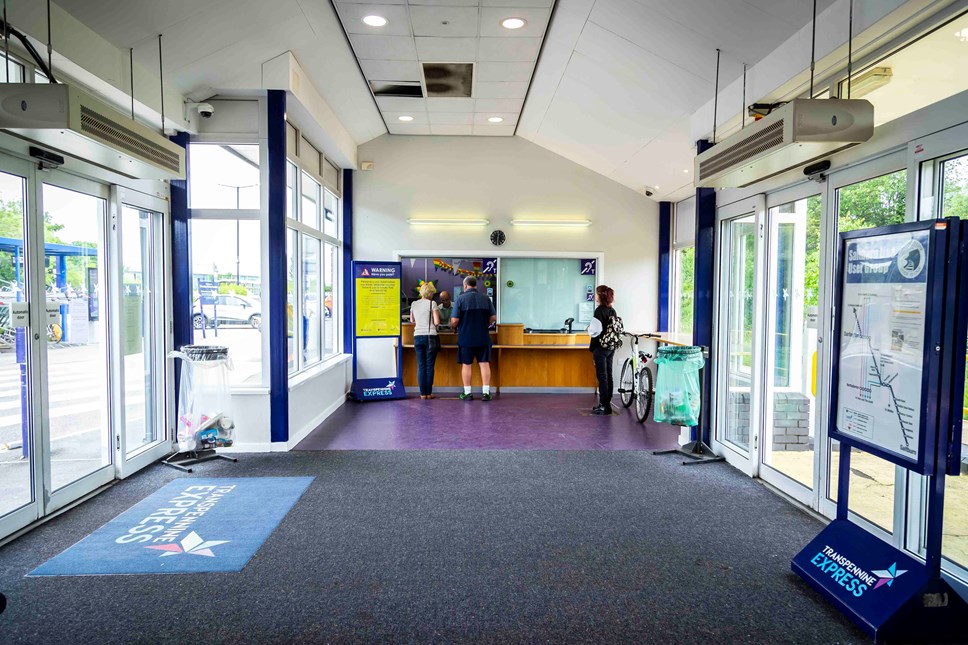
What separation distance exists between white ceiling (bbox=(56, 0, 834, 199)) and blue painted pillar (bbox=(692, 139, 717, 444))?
0.91 meters

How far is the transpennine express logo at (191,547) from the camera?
3.23m

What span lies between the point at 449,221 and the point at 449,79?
254cm

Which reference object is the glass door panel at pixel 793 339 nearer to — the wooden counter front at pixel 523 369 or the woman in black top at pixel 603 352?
the woman in black top at pixel 603 352

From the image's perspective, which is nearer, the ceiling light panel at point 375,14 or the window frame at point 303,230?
the ceiling light panel at point 375,14

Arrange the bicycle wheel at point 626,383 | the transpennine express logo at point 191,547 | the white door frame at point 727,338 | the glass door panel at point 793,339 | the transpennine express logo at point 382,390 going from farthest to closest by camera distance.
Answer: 1. the transpennine express logo at point 382,390
2. the bicycle wheel at point 626,383
3. the white door frame at point 727,338
4. the glass door panel at point 793,339
5. the transpennine express logo at point 191,547

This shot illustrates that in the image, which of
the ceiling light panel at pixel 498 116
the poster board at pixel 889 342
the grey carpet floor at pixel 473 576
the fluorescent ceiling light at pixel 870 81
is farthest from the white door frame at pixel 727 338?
the ceiling light panel at pixel 498 116

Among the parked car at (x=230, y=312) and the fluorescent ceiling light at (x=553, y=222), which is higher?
the fluorescent ceiling light at (x=553, y=222)

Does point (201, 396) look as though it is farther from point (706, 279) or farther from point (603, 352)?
point (706, 279)

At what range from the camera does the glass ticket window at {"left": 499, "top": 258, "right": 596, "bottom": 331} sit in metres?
8.91

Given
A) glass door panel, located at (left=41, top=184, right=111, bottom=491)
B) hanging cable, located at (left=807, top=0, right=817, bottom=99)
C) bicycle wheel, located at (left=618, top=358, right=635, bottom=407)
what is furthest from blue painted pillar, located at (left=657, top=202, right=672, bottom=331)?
glass door panel, located at (left=41, top=184, right=111, bottom=491)

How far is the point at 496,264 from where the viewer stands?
880cm

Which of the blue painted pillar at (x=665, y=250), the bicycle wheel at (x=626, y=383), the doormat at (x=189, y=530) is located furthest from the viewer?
the blue painted pillar at (x=665, y=250)

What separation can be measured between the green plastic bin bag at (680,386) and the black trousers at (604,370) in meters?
1.93

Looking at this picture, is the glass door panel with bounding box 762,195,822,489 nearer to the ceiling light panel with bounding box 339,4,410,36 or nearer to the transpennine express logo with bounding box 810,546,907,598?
the transpennine express logo with bounding box 810,546,907,598
